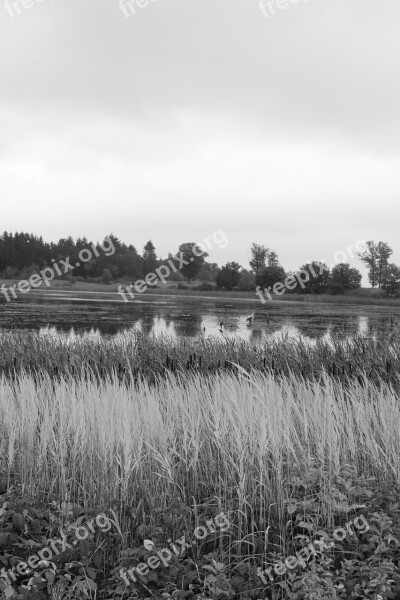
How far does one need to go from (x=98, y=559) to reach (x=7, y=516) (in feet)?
2.14

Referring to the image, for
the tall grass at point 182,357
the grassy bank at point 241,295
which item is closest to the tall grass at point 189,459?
the tall grass at point 182,357

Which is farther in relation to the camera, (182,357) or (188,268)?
(188,268)

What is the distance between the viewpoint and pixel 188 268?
279 feet

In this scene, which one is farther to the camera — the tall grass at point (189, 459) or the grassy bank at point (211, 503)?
the tall grass at point (189, 459)

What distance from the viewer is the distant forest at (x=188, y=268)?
206 feet

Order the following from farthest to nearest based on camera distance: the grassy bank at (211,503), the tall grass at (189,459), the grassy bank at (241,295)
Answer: the grassy bank at (241,295)
the tall grass at (189,459)
the grassy bank at (211,503)

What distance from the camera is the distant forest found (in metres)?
62.7

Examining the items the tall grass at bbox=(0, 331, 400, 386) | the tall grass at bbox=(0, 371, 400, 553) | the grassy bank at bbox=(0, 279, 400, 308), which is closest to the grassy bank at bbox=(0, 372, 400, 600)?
the tall grass at bbox=(0, 371, 400, 553)

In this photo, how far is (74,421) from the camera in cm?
487

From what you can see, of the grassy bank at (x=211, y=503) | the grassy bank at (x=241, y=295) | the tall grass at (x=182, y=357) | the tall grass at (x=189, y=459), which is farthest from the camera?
the grassy bank at (x=241, y=295)

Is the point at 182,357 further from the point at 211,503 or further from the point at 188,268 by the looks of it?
the point at 188,268

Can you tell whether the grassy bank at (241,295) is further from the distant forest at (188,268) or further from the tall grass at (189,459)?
the tall grass at (189,459)

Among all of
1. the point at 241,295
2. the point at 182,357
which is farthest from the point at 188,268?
the point at 182,357

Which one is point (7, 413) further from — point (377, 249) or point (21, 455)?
point (377, 249)
